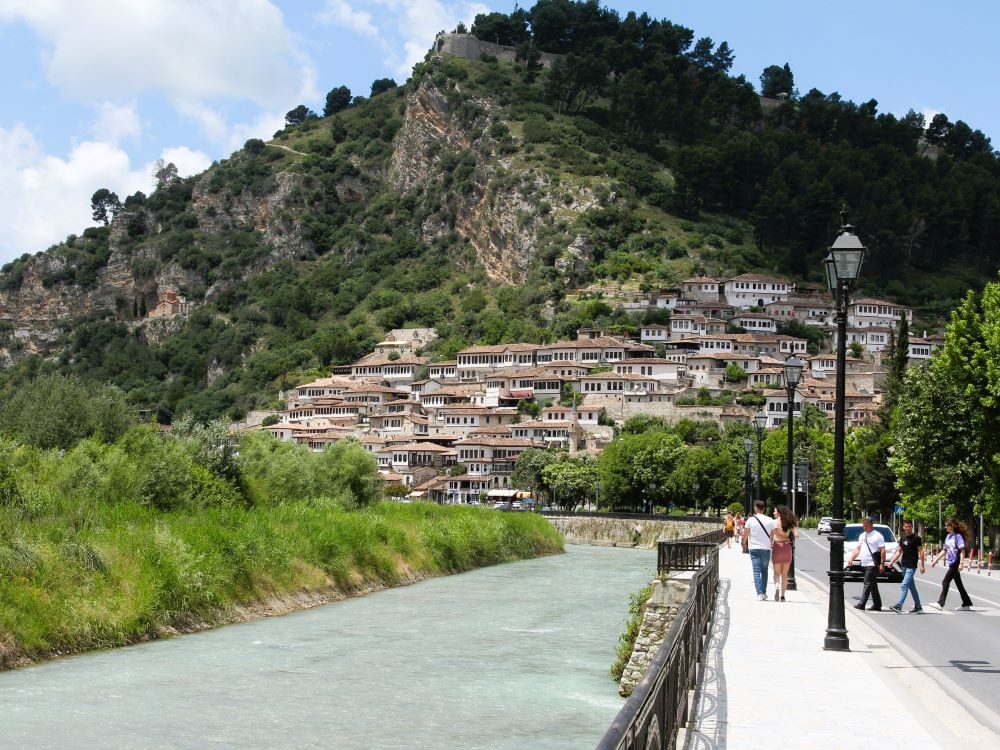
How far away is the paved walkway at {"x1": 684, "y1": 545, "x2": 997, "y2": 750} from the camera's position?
928 centimetres

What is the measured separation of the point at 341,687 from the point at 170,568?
8.13 meters

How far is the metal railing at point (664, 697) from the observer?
594 centimetres

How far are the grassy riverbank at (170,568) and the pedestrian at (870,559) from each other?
14.4 metres

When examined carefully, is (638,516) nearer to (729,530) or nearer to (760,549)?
(729,530)

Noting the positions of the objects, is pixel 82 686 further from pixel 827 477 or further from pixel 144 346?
pixel 144 346

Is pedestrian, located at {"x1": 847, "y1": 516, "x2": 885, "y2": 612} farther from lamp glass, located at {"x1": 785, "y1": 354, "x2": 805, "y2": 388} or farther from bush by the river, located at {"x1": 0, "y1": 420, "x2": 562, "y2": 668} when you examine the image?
bush by the river, located at {"x1": 0, "y1": 420, "x2": 562, "y2": 668}

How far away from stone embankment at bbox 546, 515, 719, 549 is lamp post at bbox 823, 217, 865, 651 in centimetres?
5402

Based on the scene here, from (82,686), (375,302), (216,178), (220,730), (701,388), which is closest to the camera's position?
(220,730)

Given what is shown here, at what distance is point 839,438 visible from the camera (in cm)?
1468

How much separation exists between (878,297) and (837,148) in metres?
39.6

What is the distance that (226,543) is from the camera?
28656mm

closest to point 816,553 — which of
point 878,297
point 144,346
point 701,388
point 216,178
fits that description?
point 701,388

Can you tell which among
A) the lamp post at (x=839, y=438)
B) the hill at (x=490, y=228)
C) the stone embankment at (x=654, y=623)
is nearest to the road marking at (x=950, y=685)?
the lamp post at (x=839, y=438)

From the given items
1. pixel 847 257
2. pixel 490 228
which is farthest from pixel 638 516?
pixel 490 228
